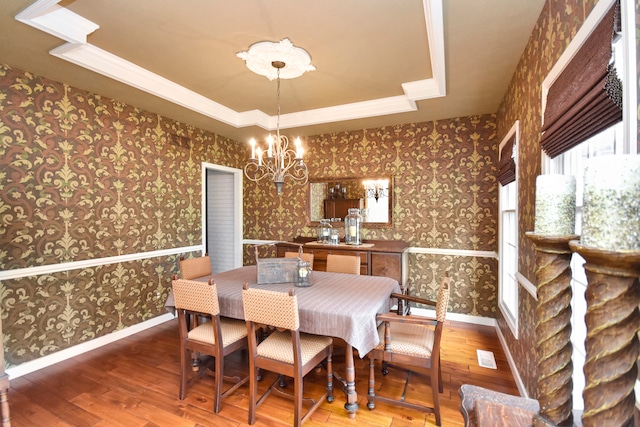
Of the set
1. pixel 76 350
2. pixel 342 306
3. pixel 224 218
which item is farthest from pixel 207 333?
pixel 224 218

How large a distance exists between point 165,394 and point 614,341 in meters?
2.78

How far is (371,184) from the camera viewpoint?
169 inches

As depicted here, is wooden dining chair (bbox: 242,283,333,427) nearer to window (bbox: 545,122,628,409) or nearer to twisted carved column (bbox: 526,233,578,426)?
twisted carved column (bbox: 526,233,578,426)

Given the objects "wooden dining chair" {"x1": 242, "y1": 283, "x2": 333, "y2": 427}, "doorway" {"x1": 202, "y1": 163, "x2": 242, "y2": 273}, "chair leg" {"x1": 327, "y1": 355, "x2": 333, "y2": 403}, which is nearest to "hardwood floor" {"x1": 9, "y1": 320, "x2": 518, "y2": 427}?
"chair leg" {"x1": 327, "y1": 355, "x2": 333, "y2": 403}

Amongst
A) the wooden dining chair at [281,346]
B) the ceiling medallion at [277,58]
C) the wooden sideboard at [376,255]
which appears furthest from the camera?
the wooden sideboard at [376,255]

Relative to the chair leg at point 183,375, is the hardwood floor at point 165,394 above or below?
below

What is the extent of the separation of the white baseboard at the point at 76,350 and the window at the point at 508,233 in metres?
3.95

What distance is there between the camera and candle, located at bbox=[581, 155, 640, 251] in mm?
555

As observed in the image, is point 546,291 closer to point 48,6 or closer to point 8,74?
point 48,6

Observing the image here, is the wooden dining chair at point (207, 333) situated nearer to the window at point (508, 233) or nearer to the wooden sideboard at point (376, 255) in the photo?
the wooden sideboard at point (376, 255)

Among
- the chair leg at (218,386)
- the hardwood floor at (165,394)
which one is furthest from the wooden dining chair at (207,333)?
the hardwood floor at (165,394)

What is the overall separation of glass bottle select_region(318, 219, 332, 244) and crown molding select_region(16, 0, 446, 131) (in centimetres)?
141

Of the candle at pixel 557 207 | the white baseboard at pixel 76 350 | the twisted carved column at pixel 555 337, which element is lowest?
the white baseboard at pixel 76 350

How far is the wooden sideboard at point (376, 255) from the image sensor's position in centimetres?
358
